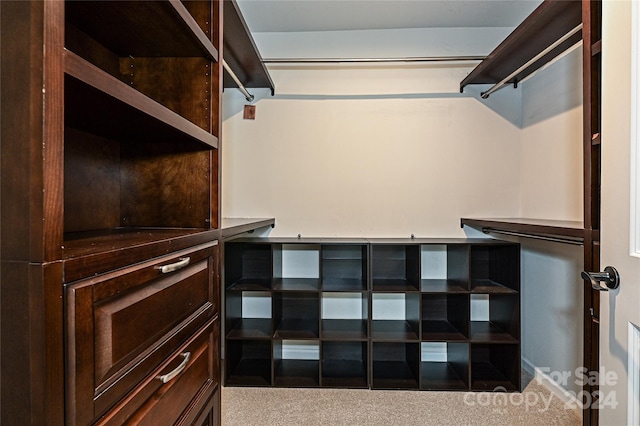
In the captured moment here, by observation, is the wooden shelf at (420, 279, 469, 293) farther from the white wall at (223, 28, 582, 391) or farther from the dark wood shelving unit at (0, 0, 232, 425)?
the dark wood shelving unit at (0, 0, 232, 425)

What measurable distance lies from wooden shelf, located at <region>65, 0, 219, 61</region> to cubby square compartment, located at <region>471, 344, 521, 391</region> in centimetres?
230

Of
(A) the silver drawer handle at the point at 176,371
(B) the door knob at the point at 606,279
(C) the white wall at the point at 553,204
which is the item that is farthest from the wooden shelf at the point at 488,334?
(A) the silver drawer handle at the point at 176,371

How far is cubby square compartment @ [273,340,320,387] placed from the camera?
2176 millimetres

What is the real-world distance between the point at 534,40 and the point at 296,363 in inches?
95.0

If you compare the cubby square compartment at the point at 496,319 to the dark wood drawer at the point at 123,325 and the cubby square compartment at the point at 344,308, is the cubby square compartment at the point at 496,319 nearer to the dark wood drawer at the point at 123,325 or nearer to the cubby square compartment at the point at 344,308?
the cubby square compartment at the point at 344,308

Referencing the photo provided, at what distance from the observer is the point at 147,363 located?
80 cm

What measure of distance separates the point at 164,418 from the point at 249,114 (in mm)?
2037

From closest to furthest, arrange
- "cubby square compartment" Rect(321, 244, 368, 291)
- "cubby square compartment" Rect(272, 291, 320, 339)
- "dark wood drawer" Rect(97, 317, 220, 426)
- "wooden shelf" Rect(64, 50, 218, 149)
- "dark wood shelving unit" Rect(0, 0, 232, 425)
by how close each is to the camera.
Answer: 1. "dark wood shelving unit" Rect(0, 0, 232, 425)
2. "wooden shelf" Rect(64, 50, 218, 149)
3. "dark wood drawer" Rect(97, 317, 220, 426)
4. "cubby square compartment" Rect(272, 291, 320, 339)
5. "cubby square compartment" Rect(321, 244, 368, 291)

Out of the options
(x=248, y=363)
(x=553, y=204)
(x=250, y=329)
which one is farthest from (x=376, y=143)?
(x=248, y=363)

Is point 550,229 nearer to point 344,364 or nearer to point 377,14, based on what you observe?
point 344,364

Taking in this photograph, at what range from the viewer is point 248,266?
2.42 meters

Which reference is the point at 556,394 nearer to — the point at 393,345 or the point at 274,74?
the point at 393,345

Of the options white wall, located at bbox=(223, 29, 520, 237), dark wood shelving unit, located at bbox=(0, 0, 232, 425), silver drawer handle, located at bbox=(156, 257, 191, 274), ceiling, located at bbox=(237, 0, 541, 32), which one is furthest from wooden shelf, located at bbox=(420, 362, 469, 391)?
ceiling, located at bbox=(237, 0, 541, 32)

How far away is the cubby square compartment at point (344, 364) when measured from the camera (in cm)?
215
